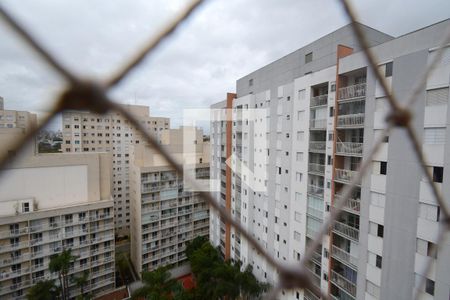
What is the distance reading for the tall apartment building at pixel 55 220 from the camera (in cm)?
798

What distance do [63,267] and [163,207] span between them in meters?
4.61

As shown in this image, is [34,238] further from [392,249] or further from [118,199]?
[392,249]

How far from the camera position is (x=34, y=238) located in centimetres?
833

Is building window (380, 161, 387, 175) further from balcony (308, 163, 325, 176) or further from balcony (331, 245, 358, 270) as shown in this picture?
balcony (331, 245, 358, 270)

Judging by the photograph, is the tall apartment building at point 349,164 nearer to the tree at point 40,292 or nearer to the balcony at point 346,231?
the balcony at point 346,231

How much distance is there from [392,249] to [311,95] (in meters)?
4.03

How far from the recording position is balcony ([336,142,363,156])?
4932 millimetres

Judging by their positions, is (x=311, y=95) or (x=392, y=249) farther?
(x=311, y=95)

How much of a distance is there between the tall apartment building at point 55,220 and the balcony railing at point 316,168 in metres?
8.01

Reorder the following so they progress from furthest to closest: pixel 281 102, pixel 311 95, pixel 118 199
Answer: pixel 118 199 < pixel 281 102 < pixel 311 95

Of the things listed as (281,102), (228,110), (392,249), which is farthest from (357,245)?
(228,110)

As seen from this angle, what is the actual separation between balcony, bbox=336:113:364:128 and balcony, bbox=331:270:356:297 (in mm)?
3505

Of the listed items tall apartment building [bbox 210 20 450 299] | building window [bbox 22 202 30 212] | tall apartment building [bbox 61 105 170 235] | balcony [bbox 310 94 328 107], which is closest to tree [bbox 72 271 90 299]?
building window [bbox 22 202 30 212]

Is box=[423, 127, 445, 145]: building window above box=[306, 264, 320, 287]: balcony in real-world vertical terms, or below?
above
